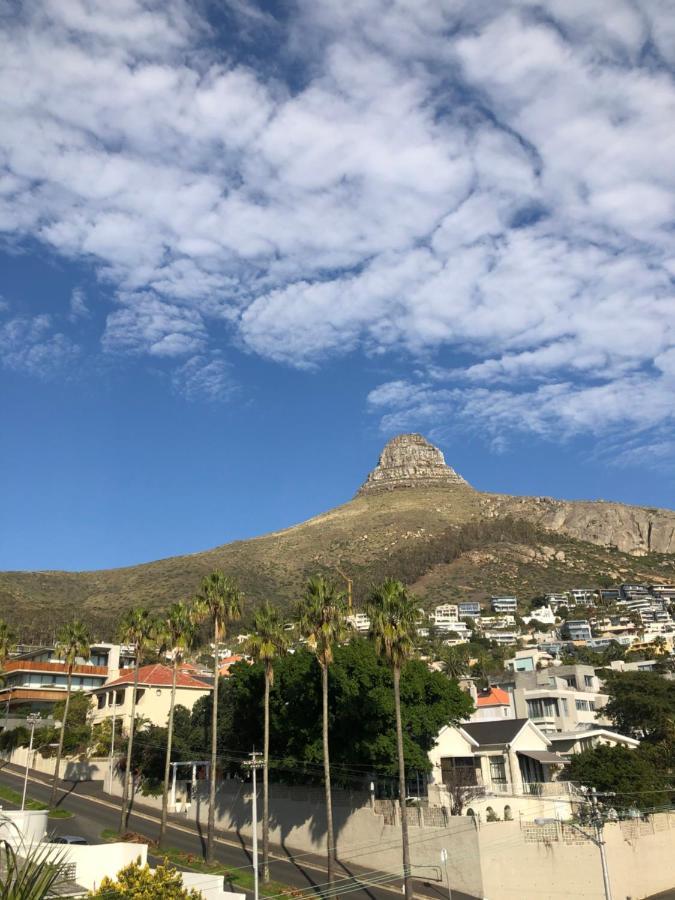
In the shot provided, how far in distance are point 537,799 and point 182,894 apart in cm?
3213

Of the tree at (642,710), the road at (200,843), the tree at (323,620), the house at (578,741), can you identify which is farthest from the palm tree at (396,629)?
the tree at (642,710)

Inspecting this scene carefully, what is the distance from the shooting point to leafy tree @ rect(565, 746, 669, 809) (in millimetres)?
51938

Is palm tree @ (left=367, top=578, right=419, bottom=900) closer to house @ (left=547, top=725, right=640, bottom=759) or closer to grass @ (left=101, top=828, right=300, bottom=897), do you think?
grass @ (left=101, top=828, right=300, bottom=897)

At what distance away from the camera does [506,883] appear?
1741 inches

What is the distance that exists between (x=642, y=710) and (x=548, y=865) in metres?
39.6

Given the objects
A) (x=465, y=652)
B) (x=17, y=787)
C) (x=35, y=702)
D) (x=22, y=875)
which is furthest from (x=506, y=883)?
(x=465, y=652)

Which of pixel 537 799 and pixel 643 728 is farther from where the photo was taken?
pixel 643 728

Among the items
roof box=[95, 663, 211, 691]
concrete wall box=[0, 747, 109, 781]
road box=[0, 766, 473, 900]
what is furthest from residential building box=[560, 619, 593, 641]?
road box=[0, 766, 473, 900]

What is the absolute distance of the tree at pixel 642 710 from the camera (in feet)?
254

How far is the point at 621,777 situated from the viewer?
173 feet

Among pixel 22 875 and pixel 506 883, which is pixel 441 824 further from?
pixel 22 875

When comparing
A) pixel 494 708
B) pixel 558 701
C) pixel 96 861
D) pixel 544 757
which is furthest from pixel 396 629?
pixel 494 708

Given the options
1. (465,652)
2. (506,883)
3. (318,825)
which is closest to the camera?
(506,883)

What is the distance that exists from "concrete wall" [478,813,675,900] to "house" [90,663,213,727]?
42.5 meters
